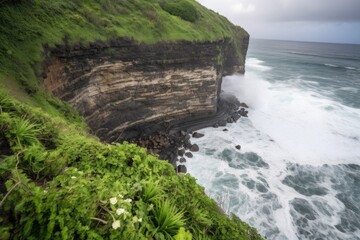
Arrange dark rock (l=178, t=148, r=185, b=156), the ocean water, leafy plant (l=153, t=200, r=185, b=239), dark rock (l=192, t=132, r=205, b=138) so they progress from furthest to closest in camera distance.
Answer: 1. dark rock (l=192, t=132, r=205, b=138)
2. dark rock (l=178, t=148, r=185, b=156)
3. the ocean water
4. leafy plant (l=153, t=200, r=185, b=239)

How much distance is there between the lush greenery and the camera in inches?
100

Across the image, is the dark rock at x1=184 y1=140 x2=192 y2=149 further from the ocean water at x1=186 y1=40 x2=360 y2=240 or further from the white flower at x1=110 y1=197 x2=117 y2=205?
the white flower at x1=110 y1=197 x2=117 y2=205

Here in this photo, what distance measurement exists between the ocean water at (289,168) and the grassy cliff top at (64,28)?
34.0 ft

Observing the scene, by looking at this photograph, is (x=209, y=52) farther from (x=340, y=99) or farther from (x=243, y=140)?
(x=340, y=99)

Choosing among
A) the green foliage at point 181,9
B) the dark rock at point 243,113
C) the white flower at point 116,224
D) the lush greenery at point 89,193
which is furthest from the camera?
the dark rock at point 243,113

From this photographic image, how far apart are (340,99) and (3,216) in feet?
148

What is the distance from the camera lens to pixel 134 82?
1806cm

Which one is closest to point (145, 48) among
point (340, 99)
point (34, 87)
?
point (34, 87)

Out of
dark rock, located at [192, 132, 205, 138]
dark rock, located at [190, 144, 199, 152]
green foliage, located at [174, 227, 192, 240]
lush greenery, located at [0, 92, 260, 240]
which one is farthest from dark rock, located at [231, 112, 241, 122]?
green foliage, located at [174, 227, 192, 240]

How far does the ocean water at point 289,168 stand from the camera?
1393 cm

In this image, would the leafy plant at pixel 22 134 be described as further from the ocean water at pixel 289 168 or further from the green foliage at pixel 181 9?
the green foliage at pixel 181 9

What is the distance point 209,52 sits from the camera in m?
23.1

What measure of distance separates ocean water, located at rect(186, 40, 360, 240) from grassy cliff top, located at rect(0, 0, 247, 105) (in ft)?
34.0

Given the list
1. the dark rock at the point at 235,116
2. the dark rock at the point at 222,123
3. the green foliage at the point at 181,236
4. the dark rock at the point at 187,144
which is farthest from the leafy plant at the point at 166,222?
the dark rock at the point at 235,116
